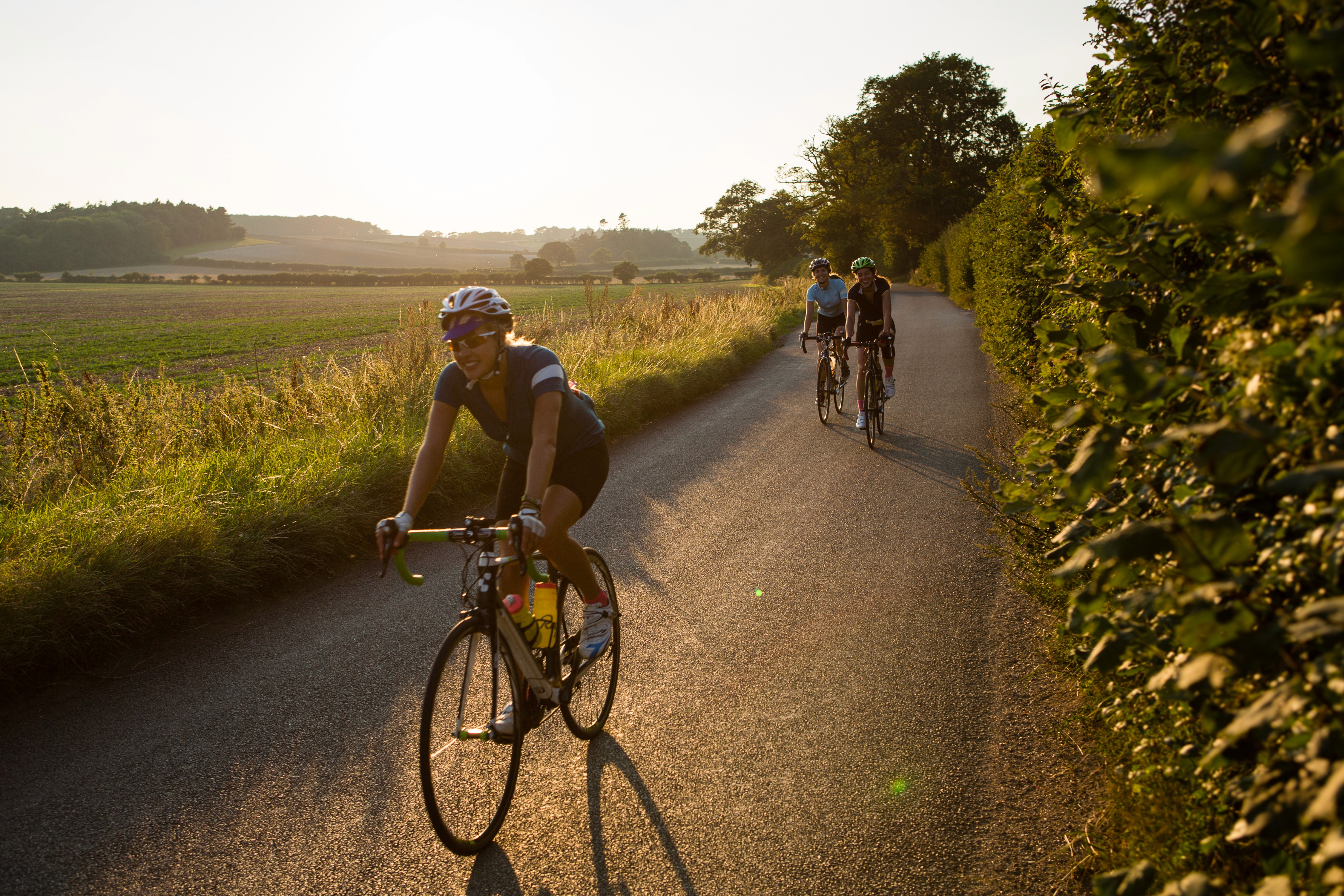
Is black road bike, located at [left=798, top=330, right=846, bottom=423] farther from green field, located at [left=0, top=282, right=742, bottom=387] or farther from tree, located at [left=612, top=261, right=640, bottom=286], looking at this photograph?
tree, located at [left=612, top=261, right=640, bottom=286]

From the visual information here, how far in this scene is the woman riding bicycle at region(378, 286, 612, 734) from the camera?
3.35 m

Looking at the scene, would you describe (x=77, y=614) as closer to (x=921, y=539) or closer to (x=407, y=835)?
(x=407, y=835)

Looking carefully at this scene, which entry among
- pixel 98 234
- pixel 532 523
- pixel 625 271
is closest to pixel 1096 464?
pixel 532 523

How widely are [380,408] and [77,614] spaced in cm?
512

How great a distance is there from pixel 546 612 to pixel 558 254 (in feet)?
514

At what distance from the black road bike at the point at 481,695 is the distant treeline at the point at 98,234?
427ft

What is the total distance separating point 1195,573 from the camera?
1473mm

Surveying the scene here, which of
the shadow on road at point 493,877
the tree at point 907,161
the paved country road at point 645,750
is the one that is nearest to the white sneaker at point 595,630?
the paved country road at point 645,750

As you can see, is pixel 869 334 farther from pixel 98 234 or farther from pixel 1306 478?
pixel 98 234

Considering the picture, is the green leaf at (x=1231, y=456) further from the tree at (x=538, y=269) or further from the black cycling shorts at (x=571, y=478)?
the tree at (x=538, y=269)

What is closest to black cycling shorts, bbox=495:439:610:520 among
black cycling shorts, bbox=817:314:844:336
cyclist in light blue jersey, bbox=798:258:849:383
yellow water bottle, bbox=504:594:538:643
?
yellow water bottle, bbox=504:594:538:643

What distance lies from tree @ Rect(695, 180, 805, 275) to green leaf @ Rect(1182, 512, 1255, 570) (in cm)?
6981

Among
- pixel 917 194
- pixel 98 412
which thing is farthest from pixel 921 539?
pixel 917 194

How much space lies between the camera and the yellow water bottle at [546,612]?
3.63 metres
